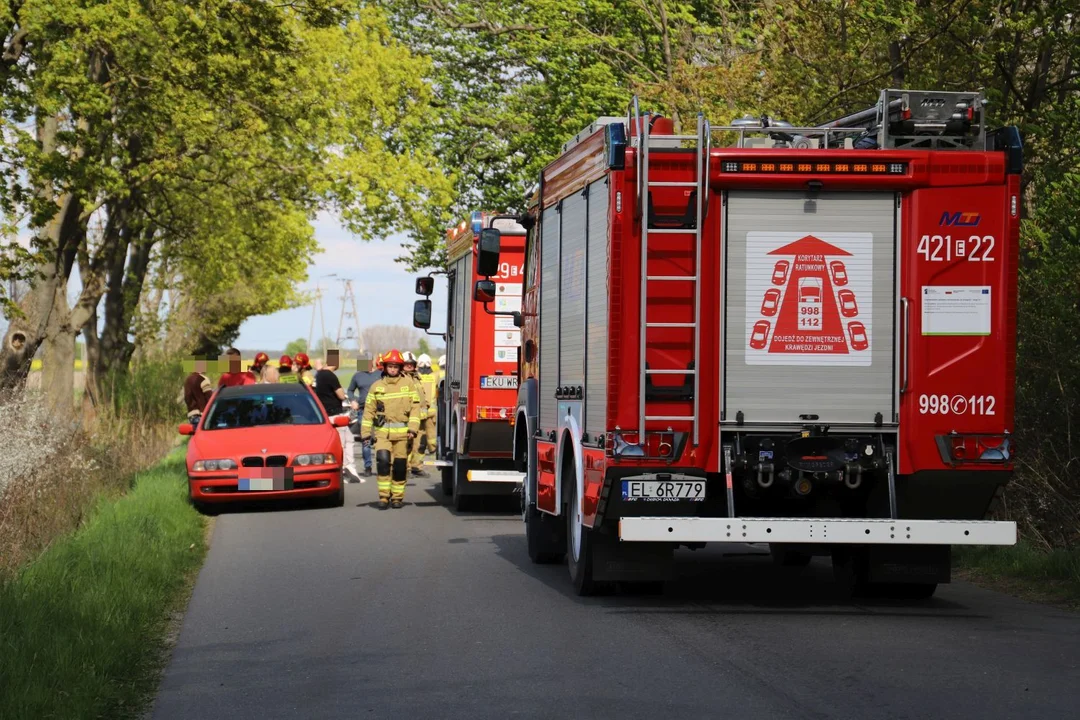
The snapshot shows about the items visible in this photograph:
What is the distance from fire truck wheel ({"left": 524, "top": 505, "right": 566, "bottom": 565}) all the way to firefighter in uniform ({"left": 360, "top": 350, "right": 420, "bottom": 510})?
554cm

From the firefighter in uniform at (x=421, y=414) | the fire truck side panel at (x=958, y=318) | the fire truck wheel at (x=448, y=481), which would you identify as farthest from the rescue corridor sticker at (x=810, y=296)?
the fire truck wheel at (x=448, y=481)

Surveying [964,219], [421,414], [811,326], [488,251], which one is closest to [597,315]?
[811,326]

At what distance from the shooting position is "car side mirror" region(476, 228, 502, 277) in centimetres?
1336

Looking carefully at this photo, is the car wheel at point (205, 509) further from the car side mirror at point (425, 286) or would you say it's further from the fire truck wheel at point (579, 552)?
the fire truck wheel at point (579, 552)

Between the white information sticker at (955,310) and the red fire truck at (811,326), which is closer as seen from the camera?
the red fire truck at (811,326)

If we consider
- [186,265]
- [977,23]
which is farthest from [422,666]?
[186,265]

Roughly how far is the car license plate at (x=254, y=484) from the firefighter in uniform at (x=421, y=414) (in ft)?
6.88

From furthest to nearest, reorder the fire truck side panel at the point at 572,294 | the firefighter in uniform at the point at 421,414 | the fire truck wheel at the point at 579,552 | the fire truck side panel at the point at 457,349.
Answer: the firefighter in uniform at the point at 421,414 < the fire truck side panel at the point at 457,349 < the fire truck side panel at the point at 572,294 < the fire truck wheel at the point at 579,552

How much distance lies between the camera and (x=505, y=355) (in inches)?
695

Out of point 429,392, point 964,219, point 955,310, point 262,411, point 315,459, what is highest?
point 964,219

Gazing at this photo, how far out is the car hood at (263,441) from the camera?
59.6 feet

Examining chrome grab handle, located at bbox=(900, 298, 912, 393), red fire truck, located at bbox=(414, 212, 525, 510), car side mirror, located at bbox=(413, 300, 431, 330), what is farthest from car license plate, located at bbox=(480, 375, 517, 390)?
chrome grab handle, located at bbox=(900, 298, 912, 393)

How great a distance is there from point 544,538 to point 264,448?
607cm

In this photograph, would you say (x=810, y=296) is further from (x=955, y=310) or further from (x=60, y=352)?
(x=60, y=352)
